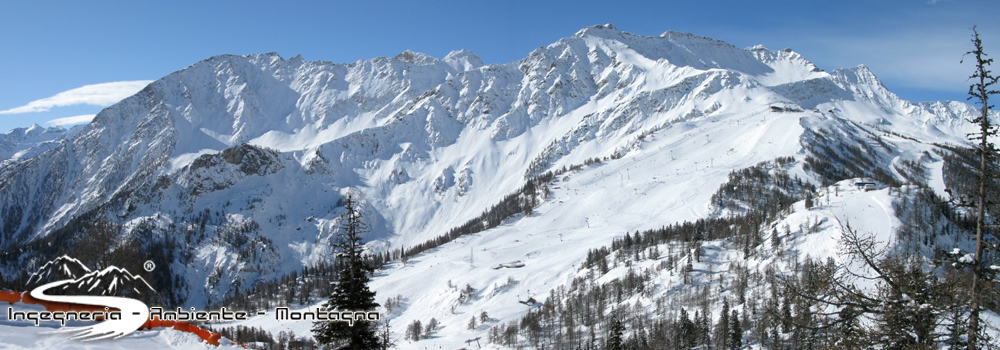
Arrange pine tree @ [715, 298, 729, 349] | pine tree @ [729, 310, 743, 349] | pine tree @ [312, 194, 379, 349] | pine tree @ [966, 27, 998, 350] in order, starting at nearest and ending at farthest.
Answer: pine tree @ [966, 27, 998, 350] → pine tree @ [312, 194, 379, 349] → pine tree @ [729, 310, 743, 349] → pine tree @ [715, 298, 729, 349]

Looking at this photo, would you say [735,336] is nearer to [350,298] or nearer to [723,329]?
[723,329]

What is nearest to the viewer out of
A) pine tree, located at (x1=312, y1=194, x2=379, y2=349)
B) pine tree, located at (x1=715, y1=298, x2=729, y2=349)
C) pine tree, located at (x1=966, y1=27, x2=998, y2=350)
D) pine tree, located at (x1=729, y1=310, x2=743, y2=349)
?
pine tree, located at (x1=966, y1=27, x2=998, y2=350)

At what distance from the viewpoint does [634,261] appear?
152 metres

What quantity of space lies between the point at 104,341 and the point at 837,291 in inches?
1066

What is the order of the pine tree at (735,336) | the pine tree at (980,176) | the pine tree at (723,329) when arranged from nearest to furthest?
the pine tree at (980,176)
the pine tree at (735,336)
the pine tree at (723,329)

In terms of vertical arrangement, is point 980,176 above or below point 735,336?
above

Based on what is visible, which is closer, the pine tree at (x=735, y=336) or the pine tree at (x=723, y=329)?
the pine tree at (x=735, y=336)

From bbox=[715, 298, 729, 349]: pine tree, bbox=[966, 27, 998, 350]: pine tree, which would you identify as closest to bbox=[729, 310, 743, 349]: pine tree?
bbox=[715, 298, 729, 349]: pine tree

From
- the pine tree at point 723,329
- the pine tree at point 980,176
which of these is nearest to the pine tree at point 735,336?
the pine tree at point 723,329

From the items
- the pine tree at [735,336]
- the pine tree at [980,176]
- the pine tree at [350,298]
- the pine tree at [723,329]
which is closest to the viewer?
the pine tree at [980,176]

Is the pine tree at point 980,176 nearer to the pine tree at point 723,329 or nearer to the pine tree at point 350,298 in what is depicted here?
the pine tree at point 350,298

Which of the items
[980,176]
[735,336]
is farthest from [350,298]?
[735,336]

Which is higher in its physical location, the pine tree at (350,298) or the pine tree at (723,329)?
the pine tree at (350,298)

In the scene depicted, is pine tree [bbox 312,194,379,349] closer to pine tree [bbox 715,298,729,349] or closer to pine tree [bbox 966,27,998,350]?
pine tree [bbox 966,27,998,350]
